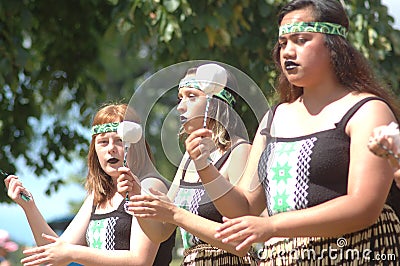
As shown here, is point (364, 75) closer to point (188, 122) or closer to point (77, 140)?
point (188, 122)

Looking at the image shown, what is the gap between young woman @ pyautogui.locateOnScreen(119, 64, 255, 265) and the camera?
7.52ft

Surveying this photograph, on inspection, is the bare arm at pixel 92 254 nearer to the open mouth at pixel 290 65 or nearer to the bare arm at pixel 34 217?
the bare arm at pixel 34 217

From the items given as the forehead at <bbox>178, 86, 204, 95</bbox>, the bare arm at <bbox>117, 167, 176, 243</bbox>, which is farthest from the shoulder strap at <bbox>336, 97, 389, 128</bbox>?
the bare arm at <bbox>117, 167, 176, 243</bbox>

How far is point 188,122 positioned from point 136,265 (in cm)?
61

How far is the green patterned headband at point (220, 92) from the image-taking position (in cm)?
248

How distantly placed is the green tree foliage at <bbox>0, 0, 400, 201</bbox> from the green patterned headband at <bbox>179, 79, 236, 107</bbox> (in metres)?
1.82

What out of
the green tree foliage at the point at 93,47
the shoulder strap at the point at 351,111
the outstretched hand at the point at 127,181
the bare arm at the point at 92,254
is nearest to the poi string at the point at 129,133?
the outstretched hand at the point at 127,181

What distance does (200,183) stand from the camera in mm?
2602

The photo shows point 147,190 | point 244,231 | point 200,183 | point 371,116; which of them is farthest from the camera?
point 200,183

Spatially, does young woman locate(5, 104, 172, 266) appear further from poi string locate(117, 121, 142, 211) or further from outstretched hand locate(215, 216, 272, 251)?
outstretched hand locate(215, 216, 272, 251)

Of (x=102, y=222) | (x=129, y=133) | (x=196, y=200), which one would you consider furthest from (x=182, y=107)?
(x=102, y=222)

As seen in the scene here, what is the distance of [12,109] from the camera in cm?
693

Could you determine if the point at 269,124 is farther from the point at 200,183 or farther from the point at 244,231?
the point at 244,231

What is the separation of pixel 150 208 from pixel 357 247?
0.56 meters
